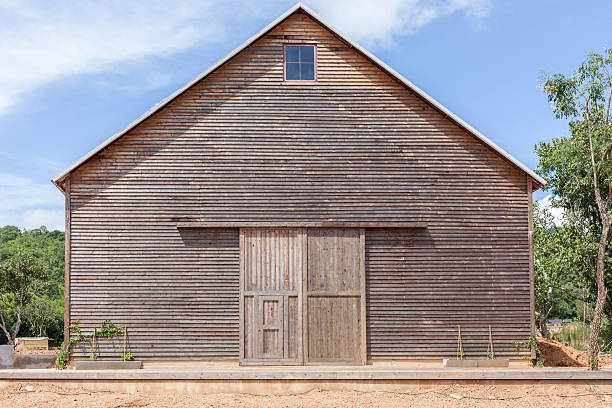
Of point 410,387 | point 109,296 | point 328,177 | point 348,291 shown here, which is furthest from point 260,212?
point 410,387

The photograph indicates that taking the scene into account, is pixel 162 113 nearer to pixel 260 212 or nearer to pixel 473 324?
pixel 260 212

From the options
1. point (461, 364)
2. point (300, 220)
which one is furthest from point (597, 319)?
point (300, 220)

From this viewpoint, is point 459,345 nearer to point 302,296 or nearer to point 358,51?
point 302,296

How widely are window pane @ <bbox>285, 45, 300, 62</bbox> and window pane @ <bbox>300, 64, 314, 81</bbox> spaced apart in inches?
9.8

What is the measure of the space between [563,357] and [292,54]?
38.8ft

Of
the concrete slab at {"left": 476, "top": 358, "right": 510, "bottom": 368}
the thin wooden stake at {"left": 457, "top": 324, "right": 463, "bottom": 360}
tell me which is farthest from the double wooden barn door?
the concrete slab at {"left": 476, "top": 358, "right": 510, "bottom": 368}

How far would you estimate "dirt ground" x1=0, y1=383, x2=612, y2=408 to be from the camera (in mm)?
12141

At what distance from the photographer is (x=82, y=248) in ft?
48.6

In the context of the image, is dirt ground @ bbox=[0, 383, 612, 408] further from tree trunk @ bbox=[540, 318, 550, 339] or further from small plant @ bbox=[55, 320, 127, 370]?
tree trunk @ bbox=[540, 318, 550, 339]

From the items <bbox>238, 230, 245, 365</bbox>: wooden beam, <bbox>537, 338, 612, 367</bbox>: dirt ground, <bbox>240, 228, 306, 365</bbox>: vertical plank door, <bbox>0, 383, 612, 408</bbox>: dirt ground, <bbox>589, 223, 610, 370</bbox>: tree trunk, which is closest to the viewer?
<bbox>0, 383, 612, 408</bbox>: dirt ground

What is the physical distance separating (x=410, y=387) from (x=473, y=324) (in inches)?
113

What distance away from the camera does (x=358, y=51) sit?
1544 centimetres

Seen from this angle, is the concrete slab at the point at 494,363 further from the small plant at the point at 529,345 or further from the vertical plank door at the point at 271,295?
the vertical plank door at the point at 271,295

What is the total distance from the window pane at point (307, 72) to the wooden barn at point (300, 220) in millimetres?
57
